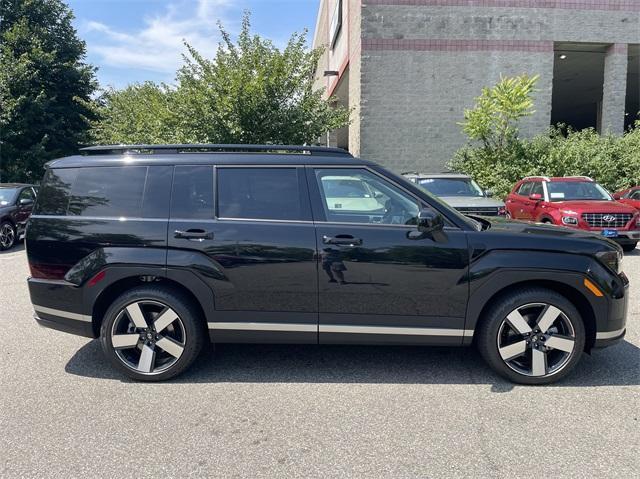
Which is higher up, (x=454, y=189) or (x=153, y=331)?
(x=454, y=189)

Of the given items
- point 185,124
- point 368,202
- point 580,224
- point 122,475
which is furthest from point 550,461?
point 185,124

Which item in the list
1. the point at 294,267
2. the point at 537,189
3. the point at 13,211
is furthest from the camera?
the point at 13,211

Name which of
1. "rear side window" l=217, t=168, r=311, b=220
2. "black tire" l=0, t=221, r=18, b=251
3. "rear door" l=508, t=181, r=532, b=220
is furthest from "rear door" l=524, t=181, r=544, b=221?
"black tire" l=0, t=221, r=18, b=251

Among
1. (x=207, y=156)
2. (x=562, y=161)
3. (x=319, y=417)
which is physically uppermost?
(x=562, y=161)

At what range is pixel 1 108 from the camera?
21484 mm

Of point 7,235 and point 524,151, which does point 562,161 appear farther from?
point 7,235

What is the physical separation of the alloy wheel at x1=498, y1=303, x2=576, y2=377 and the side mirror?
0.89 m

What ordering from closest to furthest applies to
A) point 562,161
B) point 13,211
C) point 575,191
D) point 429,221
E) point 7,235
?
point 429,221, point 575,191, point 7,235, point 13,211, point 562,161

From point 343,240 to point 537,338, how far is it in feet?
5.54

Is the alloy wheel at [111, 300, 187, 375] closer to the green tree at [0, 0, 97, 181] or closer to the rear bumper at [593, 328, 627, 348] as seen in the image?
the rear bumper at [593, 328, 627, 348]

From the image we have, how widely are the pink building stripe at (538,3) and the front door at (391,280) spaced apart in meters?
15.9

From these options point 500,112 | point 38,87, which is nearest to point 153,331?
point 500,112

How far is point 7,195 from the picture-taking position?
11922mm

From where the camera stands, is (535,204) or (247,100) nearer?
(535,204)
